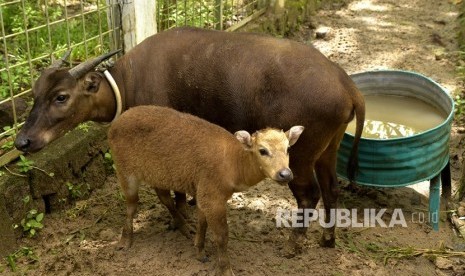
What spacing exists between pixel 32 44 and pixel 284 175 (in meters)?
3.60

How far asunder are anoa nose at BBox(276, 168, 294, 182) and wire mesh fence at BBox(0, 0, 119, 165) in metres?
2.15

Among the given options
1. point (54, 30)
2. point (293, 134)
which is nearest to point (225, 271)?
point (293, 134)

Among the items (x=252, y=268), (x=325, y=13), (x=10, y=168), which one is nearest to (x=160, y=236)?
(x=252, y=268)

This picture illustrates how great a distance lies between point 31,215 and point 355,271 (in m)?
2.48

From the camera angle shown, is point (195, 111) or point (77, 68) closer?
point (77, 68)

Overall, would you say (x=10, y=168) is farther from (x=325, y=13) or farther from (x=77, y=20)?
(x=325, y=13)

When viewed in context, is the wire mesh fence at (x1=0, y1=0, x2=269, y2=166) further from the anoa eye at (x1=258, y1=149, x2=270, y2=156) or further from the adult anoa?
the anoa eye at (x1=258, y1=149, x2=270, y2=156)

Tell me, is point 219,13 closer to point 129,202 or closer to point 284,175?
point 129,202

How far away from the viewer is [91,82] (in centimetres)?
423

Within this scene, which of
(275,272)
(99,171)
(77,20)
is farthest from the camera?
(77,20)

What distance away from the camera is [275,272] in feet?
13.5

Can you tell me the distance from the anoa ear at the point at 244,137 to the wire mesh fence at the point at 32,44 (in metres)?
1.83

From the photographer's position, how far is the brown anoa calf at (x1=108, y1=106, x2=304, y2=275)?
378 cm

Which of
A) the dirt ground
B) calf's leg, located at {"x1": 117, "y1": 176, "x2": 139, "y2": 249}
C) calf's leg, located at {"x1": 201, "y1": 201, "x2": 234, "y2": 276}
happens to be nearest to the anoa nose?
calf's leg, located at {"x1": 201, "y1": 201, "x2": 234, "y2": 276}
